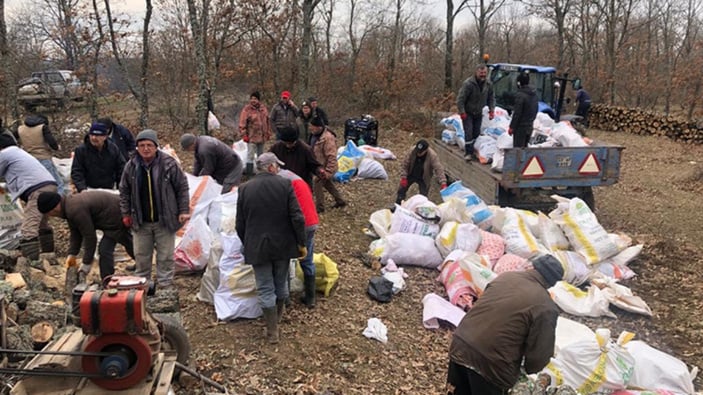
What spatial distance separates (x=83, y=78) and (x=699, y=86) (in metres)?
17.5

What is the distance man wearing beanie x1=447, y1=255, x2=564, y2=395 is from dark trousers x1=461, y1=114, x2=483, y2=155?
4704 millimetres

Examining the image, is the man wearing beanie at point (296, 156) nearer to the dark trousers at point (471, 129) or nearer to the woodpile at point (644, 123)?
the dark trousers at point (471, 129)

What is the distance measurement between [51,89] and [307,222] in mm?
8706

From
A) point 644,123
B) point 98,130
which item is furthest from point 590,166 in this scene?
point 644,123

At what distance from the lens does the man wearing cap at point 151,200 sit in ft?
12.9

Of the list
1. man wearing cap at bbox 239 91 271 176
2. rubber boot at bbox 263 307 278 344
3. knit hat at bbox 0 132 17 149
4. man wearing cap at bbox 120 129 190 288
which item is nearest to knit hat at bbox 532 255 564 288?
rubber boot at bbox 263 307 278 344

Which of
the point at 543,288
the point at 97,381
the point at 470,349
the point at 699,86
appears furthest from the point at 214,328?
the point at 699,86

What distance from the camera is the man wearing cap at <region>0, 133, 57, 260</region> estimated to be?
15.0ft

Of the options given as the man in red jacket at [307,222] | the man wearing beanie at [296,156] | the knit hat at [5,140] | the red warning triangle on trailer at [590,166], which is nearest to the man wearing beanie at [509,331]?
the man in red jacket at [307,222]

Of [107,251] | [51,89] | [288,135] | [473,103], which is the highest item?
[51,89]

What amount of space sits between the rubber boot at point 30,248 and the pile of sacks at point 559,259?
10.8 feet

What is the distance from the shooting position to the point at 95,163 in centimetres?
516

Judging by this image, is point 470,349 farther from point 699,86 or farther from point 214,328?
point 699,86

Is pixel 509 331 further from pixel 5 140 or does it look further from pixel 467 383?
pixel 5 140
